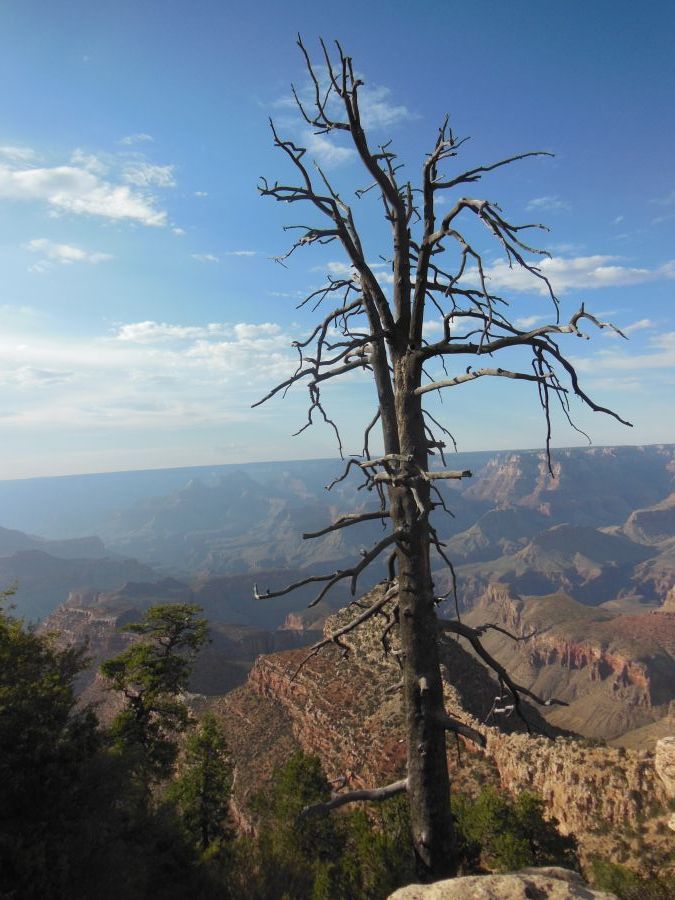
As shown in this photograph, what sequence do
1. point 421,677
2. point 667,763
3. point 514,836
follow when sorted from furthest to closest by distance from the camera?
point 667,763, point 514,836, point 421,677

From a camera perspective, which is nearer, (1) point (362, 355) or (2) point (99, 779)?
(1) point (362, 355)

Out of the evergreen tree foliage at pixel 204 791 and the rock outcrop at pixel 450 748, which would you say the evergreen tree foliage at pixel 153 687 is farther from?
the rock outcrop at pixel 450 748

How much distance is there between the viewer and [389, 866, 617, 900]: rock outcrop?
4.34 meters

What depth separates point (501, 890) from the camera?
4414mm

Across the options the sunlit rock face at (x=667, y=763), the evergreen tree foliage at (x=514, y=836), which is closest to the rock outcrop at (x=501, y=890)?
the evergreen tree foliage at (x=514, y=836)

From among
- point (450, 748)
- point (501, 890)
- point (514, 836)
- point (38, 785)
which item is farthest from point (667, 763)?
point (38, 785)

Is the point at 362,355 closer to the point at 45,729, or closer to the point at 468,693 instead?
the point at 45,729

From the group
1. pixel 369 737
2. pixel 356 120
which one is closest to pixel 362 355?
pixel 356 120

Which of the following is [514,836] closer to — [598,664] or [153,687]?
[153,687]

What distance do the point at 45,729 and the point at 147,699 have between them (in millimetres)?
16251

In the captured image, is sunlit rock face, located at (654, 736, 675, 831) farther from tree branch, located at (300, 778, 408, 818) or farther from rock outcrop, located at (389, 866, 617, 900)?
tree branch, located at (300, 778, 408, 818)

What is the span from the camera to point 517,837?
52.8 ft

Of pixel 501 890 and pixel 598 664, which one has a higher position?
pixel 501 890

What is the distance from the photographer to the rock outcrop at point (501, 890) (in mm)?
4340
